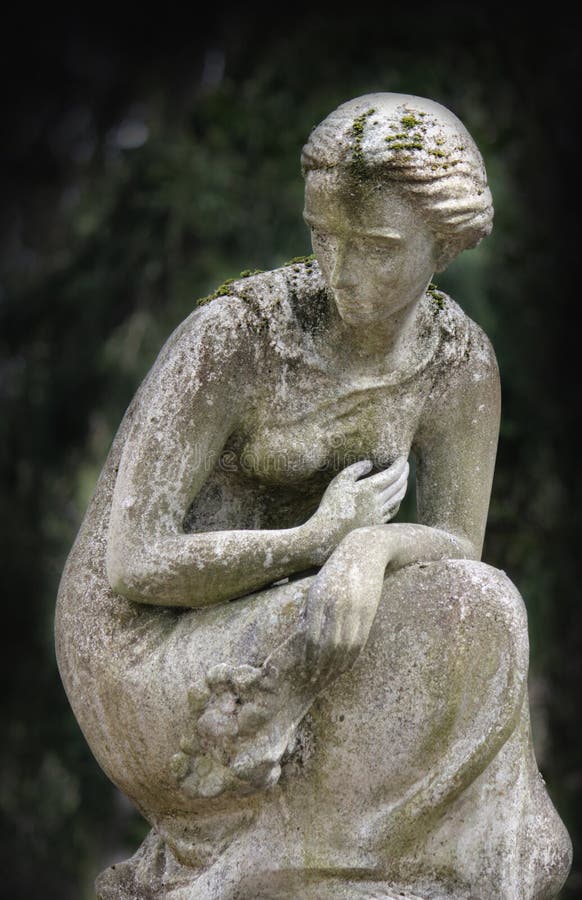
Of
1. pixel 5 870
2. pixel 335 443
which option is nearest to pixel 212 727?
pixel 335 443

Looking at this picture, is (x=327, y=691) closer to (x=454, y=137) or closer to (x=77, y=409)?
(x=454, y=137)

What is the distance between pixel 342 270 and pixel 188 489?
489mm

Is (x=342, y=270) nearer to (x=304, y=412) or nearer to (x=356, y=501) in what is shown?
(x=304, y=412)

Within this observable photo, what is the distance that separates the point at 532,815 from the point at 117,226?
3.25 metres

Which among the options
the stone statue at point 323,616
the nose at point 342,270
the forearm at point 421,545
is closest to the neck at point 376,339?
the stone statue at point 323,616

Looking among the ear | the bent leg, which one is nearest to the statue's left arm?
the ear

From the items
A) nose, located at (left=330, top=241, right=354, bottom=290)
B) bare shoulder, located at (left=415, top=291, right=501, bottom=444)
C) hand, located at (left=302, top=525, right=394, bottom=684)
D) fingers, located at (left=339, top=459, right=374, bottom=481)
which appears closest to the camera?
hand, located at (left=302, top=525, right=394, bottom=684)

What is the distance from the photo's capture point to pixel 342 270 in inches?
124

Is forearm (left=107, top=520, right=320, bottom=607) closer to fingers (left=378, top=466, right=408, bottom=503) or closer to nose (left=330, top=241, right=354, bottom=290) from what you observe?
fingers (left=378, top=466, right=408, bottom=503)

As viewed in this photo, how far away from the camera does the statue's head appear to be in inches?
121

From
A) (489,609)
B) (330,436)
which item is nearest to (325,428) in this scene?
(330,436)

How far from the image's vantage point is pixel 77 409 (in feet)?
19.7

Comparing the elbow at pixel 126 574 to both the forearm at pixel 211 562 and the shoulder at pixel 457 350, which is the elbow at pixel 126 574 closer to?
the forearm at pixel 211 562

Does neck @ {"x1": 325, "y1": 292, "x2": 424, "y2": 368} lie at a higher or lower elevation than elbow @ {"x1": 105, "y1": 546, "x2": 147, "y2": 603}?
higher
